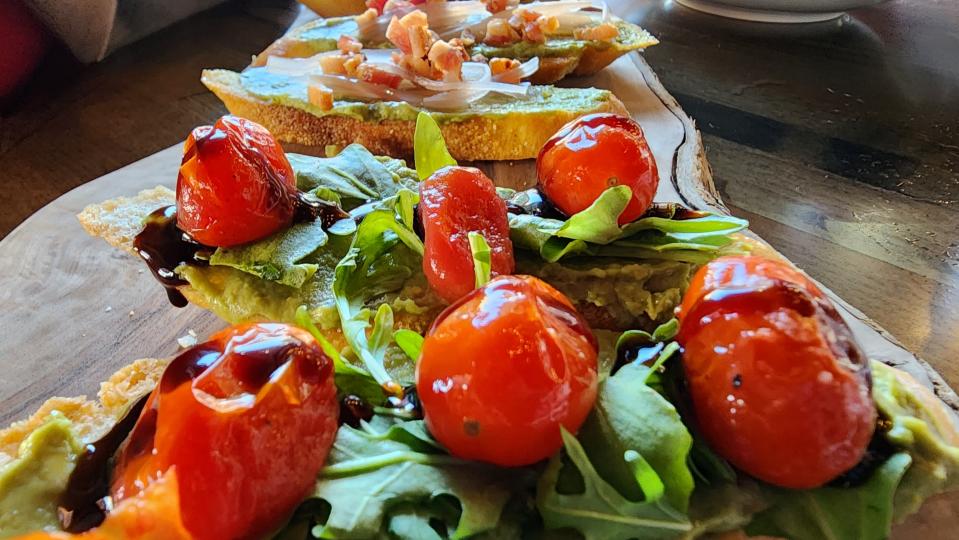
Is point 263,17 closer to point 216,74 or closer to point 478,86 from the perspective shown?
point 216,74

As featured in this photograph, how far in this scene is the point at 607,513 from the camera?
114cm

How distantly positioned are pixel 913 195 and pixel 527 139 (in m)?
1.54

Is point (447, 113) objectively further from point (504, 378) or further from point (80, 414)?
point (504, 378)

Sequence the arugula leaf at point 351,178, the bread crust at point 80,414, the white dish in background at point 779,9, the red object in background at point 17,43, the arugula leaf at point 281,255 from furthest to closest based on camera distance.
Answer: the white dish in background at point 779,9 < the red object in background at point 17,43 < the arugula leaf at point 351,178 < the arugula leaf at point 281,255 < the bread crust at point 80,414

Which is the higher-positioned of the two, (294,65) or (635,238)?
(635,238)

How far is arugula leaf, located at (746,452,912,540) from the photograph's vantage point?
3.83 ft

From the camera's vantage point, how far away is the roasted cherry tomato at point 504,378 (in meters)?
1.16

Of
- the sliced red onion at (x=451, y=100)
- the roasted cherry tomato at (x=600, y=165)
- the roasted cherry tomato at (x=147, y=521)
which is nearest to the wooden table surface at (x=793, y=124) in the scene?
the roasted cherry tomato at (x=600, y=165)

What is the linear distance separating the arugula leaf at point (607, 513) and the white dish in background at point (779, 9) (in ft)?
13.2

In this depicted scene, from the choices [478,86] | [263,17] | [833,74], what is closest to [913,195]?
[833,74]

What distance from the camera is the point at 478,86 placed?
3035mm

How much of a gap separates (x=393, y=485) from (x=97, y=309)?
1446mm

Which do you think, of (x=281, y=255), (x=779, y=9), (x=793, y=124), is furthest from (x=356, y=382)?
(x=779, y=9)

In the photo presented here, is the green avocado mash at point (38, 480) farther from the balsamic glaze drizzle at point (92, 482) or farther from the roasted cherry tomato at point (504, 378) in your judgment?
the roasted cherry tomato at point (504, 378)
